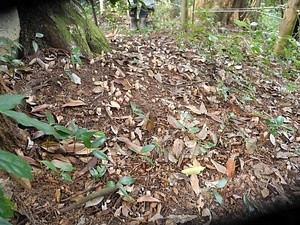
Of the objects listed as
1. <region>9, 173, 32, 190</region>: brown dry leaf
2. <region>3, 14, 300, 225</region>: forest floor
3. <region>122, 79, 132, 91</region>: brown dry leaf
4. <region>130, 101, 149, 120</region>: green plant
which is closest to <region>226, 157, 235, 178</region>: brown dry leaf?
<region>3, 14, 300, 225</region>: forest floor

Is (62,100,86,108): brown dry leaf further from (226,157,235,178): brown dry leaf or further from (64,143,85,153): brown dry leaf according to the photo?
(226,157,235,178): brown dry leaf

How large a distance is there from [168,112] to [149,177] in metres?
0.48

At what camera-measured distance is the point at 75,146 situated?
1241 millimetres

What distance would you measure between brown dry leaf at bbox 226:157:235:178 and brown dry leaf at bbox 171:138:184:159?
Result: 262mm

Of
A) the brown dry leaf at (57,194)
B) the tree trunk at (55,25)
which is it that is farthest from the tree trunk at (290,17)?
the brown dry leaf at (57,194)

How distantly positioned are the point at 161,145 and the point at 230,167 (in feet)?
1.26

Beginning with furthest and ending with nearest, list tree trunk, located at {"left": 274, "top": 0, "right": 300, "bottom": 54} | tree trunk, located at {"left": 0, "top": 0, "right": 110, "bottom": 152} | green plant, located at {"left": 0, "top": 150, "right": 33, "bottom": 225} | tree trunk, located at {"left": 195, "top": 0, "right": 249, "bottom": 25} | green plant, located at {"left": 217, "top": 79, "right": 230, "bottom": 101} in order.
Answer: tree trunk, located at {"left": 195, "top": 0, "right": 249, "bottom": 25}, tree trunk, located at {"left": 274, "top": 0, "right": 300, "bottom": 54}, green plant, located at {"left": 217, "top": 79, "right": 230, "bottom": 101}, tree trunk, located at {"left": 0, "top": 0, "right": 110, "bottom": 152}, green plant, located at {"left": 0, "top": 150, "right": 33, "bottom": 225}

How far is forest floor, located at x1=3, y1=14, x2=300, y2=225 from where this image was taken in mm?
1115

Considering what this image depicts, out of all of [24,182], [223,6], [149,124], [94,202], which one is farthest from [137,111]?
[223,6]

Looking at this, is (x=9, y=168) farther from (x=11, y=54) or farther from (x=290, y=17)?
(x=290, y=17)

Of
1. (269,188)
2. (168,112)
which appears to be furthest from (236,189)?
(168,112)

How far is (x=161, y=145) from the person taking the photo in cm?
141

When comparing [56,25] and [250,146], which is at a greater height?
[56,25]

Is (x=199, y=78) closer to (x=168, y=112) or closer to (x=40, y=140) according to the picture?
(x=168, y=112)
